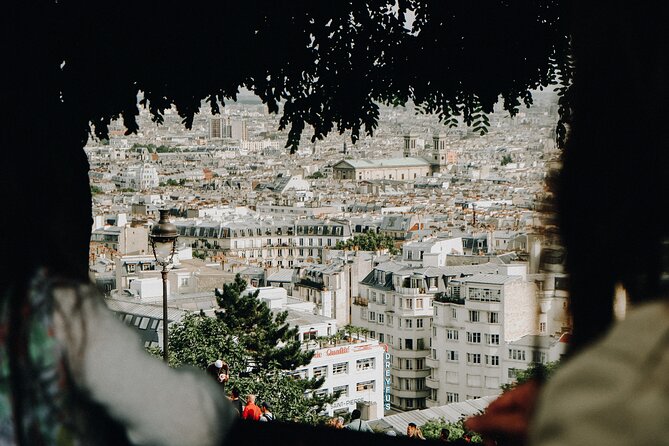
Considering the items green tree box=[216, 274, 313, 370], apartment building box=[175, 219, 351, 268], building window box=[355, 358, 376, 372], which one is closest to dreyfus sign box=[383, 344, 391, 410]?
building window box=[355, 358, 376, 372]

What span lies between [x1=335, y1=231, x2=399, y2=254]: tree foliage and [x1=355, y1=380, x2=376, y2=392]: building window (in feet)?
64.8

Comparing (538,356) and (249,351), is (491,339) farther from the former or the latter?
(538,356)

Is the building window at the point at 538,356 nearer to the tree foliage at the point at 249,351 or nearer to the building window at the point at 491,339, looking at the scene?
the tree foliage at the point at 249,351

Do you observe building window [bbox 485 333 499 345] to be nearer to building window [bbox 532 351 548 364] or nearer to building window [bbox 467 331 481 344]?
building window [bbox 467 331 481 344]

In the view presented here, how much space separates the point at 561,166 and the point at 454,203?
75464 mm

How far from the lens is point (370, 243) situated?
184 feet

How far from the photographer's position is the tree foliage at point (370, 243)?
5562cm

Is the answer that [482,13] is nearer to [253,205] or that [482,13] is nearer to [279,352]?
[279,352]

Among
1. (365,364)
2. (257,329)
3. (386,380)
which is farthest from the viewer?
(386,380)

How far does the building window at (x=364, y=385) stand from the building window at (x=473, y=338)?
3201mm

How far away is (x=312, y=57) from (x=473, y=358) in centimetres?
3046

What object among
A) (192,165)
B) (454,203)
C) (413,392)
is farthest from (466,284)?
(192,165)

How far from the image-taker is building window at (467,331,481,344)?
33.8 meters

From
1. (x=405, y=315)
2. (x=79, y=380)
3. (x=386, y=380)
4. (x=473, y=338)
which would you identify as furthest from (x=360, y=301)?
(x=79, y=380)
